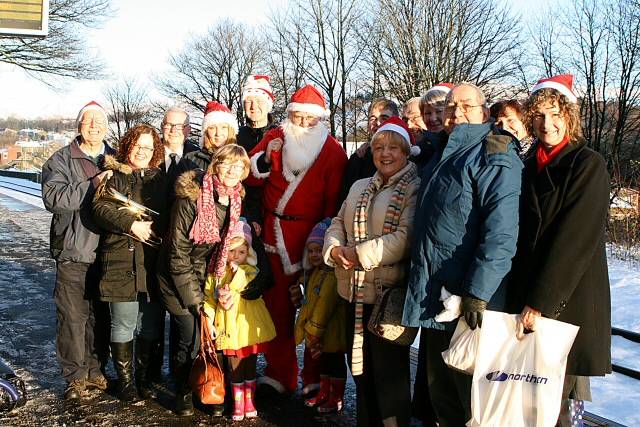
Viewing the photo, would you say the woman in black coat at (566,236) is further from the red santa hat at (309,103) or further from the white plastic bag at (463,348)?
the red santa hat at (309,103)

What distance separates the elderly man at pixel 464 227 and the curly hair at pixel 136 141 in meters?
2.07

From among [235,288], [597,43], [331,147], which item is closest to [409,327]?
[235,288]

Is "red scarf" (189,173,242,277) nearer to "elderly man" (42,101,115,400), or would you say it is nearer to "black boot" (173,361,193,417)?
"black boot" (173,361,193,417)

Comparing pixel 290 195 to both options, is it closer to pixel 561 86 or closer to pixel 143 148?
pixel 143 148

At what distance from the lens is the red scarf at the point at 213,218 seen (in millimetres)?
4035

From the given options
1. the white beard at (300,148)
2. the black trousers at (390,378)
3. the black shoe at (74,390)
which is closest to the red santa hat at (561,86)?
the black trousers at (390,378)

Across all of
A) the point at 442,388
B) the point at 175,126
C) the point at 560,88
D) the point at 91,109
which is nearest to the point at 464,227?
the point at 560,88

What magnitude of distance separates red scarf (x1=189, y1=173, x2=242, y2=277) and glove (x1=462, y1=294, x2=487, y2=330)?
172 centimetres

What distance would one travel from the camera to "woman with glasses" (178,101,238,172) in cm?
472

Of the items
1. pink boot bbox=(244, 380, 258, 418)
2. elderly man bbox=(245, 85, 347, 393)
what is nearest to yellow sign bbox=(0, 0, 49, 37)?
elderly man bbox=(245, 85, 347, 393)

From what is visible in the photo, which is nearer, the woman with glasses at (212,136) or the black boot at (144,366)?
the black boot at (144,366)

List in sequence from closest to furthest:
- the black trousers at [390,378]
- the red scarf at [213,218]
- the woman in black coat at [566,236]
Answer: the woman in black coat at [566,236] < the black trousers at [390,378] < the red scarf at [213,218]

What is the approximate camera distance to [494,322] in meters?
3.01

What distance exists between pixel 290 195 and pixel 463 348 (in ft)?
6.25
